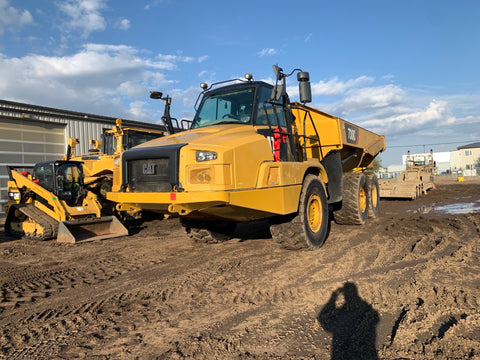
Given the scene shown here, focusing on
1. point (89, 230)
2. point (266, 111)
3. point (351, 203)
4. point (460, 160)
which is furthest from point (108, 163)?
point (460, 160)

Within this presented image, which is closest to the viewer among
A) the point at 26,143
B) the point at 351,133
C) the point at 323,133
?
the point at 323,133

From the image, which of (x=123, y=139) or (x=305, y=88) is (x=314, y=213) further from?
(x=123, y=139)

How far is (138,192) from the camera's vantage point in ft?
16.4

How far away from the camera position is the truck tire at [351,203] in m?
8.41

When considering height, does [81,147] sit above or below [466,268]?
above

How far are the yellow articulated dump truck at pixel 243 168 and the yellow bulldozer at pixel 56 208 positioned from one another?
268cm

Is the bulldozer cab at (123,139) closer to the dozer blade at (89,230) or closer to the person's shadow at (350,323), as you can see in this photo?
the dozer blade at (89,230)

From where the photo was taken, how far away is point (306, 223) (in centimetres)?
589

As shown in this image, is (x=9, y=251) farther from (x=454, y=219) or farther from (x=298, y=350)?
(x=454, y=219)

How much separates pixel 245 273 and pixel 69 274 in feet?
8.10

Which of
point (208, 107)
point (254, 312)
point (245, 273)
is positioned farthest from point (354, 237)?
point (254, 312)

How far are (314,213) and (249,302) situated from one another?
9.38 feet

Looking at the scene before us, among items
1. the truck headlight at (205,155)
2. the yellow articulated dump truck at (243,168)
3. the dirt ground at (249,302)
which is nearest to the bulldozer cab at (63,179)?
Result: the dirt ground at (249,302)

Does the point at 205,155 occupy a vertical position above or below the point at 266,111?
below
